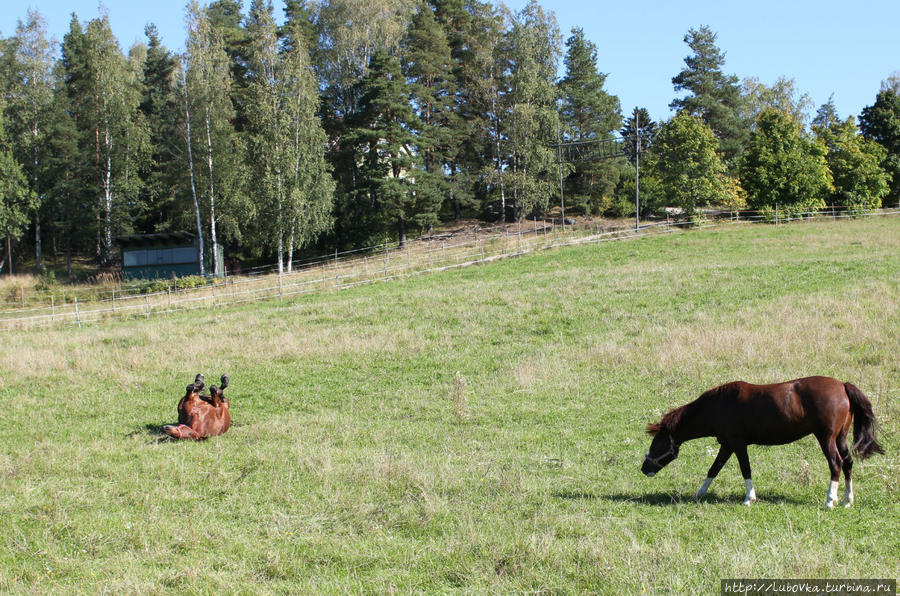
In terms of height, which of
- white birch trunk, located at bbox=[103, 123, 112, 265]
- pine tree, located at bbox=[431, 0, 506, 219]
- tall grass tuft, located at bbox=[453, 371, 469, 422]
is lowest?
tall grass tuft, located at bbox=[453, 371, 469, 422]

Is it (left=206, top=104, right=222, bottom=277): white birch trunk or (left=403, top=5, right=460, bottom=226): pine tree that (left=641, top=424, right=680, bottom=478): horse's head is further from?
(left=403, top=5, right=460, bottom=226): pine tree

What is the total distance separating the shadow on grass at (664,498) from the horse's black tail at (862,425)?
850 mm

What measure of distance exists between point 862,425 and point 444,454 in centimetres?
542

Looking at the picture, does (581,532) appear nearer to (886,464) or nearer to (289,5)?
(886,464)

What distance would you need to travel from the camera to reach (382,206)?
2108 inches

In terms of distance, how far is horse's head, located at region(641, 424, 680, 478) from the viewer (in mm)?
7863

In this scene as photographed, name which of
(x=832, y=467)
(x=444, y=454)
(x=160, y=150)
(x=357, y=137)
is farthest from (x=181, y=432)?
(x=160, y=150)

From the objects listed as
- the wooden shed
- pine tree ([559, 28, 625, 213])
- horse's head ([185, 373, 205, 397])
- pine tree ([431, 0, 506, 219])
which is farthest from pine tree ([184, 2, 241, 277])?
horse's head ([185, 373, 205, 397])

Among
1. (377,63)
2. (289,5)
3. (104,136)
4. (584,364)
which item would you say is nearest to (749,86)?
(377,63)

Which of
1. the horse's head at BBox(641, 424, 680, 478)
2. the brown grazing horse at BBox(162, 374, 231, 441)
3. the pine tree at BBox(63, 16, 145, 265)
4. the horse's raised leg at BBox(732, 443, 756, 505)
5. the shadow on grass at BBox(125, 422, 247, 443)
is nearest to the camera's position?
the horse's raised leg at BBox(732, 443, 756, 505)

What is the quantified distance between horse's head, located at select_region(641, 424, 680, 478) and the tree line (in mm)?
37734

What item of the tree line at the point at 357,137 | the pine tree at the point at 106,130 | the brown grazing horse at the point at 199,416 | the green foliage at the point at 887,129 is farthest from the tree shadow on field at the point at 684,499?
the green foliage at the point at 887,129

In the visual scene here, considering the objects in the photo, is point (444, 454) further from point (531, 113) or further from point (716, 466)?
point (531, 113)

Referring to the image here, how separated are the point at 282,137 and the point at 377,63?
12.1 metres
